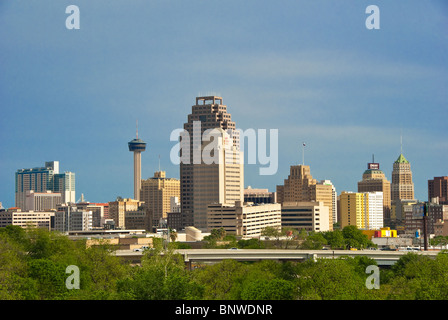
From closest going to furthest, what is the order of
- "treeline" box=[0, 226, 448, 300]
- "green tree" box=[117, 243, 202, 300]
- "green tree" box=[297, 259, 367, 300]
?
"green tree" box=[117, 243, 202, 300]
"treeline" box=[0, 226, 448, 300]
"green tree" box=[297, 259, 367, 300]

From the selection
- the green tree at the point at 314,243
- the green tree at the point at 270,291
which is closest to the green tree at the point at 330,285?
the green tree at the point at 270,291

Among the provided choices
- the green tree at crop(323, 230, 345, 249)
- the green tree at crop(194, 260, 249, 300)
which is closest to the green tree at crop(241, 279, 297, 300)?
the green tree at crop(194, 260, 249, 300)

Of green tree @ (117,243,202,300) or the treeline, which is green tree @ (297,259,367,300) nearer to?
the treeline

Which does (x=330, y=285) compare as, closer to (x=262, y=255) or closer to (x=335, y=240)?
(x=262, y=255)

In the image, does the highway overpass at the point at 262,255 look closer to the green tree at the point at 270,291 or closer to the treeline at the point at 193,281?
the treeline at the point at 193,281

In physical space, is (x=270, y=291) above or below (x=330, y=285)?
below

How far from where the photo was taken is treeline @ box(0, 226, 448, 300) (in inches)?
2203

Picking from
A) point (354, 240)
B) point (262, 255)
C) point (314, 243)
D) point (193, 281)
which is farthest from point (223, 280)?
point (354, 240)

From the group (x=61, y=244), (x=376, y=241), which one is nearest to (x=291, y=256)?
(x=61, y=244)

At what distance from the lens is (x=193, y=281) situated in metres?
63.5

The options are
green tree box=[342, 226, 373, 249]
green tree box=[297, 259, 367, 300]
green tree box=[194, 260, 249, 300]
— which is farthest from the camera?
green tree box=[342, 226, 373, 249]
